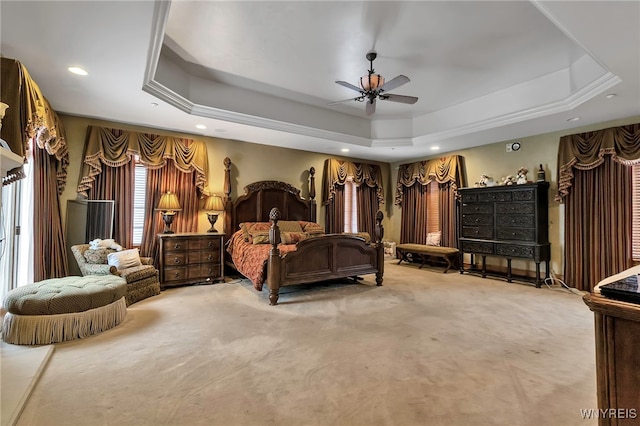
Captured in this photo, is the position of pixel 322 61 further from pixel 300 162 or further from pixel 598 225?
pixel 598 225

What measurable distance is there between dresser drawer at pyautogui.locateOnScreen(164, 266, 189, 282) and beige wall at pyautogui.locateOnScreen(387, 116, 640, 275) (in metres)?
5.54

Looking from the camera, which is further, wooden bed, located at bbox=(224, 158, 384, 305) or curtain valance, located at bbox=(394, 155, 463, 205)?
curtain valance, located at bbox=(394, 155, 463, 205)

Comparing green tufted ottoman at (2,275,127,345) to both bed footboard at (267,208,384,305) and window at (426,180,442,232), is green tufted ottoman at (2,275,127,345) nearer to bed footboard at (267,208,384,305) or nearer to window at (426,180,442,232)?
bed footboard at (267,208,384,305)

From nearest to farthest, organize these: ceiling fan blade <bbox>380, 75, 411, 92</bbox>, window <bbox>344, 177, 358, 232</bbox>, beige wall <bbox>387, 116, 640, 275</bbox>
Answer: ceiling fan blade <bbox>380, 75, 411, 92</bbox> < beige wall <bbox>387, 116, 640, 275</bbox> < window <bbox>344, 177, 358, 232</bbox>

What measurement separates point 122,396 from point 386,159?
267 inches

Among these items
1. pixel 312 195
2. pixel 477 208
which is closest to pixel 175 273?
pixel 312 195

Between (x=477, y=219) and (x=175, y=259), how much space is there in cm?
521

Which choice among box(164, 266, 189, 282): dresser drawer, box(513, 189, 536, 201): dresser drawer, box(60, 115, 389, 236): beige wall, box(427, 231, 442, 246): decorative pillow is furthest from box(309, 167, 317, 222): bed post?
box(513, 189, 536, 201): dresser drawer

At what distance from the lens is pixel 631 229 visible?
4316 millimetres

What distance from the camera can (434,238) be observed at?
673 centimetres

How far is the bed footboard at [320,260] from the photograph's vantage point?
389cm

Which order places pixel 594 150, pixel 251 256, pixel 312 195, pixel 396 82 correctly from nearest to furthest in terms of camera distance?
1. pixel 396 82
2. pixel 251 256
3. pixel 594 150
4. pixel 312 195

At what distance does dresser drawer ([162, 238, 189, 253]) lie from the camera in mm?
4555

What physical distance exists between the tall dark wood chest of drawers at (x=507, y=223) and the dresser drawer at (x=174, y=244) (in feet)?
16.2
